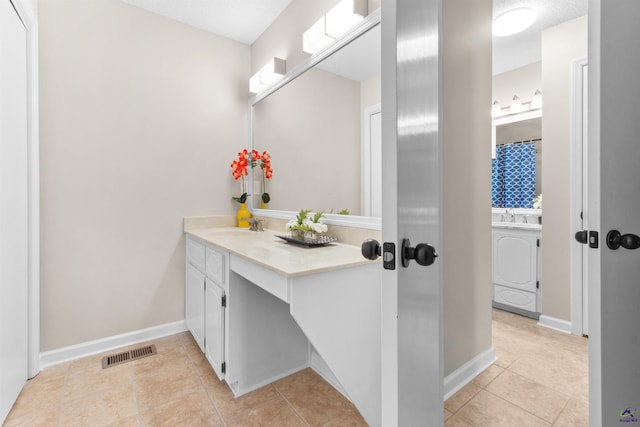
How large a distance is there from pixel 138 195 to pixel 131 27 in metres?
1.22

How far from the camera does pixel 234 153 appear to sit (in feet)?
8.47

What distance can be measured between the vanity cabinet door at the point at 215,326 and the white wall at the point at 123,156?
0.74 meters

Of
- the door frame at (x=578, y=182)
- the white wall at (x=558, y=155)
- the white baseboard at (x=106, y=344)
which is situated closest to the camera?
the door frame at (x=578, y=182)

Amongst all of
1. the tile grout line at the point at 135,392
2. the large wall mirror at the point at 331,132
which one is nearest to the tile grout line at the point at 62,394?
the tile grout line at the point at 135,392

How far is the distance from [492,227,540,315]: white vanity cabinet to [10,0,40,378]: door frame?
265 centimetres

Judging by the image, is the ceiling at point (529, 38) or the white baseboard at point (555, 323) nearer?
the white baseboard at point (555, 323)

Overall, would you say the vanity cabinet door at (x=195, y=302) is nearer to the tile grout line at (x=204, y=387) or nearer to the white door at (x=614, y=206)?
the tile grout line at (x=204, y=387)

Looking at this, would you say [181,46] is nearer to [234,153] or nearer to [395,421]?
[234,153]

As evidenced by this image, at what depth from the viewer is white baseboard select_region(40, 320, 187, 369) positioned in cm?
188

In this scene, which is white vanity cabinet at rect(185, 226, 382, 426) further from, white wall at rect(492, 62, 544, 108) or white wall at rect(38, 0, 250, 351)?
white wall at rect(492, 62, 544, 108)

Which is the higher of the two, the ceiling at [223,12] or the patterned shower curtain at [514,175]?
the ceiling at [223,12]

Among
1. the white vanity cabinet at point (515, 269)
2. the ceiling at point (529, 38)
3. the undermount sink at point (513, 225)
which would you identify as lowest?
the white vanity cabinet at point (515, 269)

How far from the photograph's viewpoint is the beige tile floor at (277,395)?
108 cm

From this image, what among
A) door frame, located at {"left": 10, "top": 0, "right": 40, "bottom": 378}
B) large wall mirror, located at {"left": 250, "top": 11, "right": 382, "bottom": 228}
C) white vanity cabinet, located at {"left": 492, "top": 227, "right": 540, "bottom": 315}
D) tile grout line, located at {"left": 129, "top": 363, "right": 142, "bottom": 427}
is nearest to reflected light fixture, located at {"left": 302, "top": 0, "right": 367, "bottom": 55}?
large wall mirror, located at {"left": 250, "top": 11, "right": 382, "bottom": 228}
